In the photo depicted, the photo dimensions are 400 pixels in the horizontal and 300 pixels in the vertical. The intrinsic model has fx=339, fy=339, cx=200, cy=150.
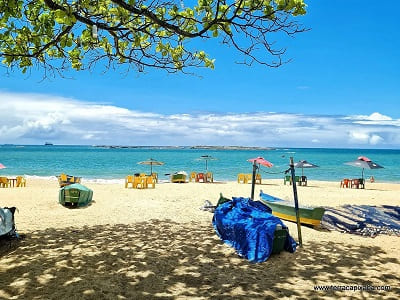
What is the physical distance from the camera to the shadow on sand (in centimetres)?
550

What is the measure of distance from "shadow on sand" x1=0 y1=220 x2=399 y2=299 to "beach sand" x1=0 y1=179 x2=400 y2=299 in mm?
17

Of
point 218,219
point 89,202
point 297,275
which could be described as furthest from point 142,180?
point 297,275

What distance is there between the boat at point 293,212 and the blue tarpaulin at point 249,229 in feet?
6.38

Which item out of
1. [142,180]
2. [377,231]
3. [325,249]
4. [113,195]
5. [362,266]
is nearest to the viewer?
[362,266]

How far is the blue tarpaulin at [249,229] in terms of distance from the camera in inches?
287

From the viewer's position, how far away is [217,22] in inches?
221

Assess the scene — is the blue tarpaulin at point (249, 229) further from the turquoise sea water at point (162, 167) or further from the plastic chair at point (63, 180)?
the plastic chair at point (63, 180)

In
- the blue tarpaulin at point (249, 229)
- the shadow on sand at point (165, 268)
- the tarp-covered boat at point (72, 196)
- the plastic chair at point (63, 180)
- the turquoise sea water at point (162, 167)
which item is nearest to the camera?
the shadow on sand at point (165, 268)

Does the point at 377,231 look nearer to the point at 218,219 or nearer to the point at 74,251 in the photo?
the point at 218,219

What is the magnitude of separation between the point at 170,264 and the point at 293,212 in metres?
5.69

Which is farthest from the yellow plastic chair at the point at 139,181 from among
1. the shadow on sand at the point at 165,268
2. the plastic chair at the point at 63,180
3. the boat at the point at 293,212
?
the shadow on sand at the point at 165,268

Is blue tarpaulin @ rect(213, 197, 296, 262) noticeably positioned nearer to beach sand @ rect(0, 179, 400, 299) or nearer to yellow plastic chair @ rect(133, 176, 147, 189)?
beach sand @ rect(0, 179, 400, 299)

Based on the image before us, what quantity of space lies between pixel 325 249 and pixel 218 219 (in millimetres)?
2784

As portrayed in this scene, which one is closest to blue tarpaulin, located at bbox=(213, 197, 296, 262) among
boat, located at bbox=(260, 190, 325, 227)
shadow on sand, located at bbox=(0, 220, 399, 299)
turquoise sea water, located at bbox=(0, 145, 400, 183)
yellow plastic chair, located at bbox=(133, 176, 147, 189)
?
shadow on sand, located at bbox=(0, 220, 399, 299)
